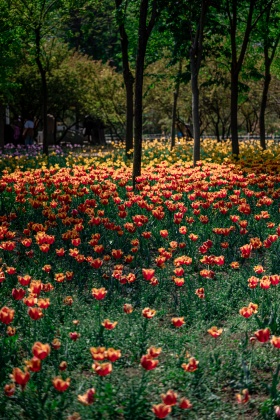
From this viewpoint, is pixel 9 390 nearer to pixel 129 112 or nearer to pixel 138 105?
pixel 138 105

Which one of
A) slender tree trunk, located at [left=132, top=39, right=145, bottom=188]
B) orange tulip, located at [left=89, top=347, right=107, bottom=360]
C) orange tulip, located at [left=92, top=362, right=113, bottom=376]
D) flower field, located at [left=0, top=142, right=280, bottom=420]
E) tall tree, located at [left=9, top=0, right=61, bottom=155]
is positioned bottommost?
flower field, located at [left=0, top=142, right=280, bottom=420]

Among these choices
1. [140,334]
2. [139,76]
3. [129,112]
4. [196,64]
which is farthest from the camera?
[129,112]


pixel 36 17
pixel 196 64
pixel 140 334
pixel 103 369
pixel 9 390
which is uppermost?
pixel 36 17

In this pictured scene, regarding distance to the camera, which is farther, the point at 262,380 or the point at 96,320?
the point at 96,320

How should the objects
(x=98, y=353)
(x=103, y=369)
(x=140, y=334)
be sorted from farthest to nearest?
(x=140, y=334) < (x=98, y=353) < (x=103, y=369)

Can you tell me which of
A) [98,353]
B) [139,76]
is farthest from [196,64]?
[98,353]

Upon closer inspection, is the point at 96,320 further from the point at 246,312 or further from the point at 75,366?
the point at 246,312

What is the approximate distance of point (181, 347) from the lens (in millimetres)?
4883

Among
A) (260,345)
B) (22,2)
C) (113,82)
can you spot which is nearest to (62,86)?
(113,82)

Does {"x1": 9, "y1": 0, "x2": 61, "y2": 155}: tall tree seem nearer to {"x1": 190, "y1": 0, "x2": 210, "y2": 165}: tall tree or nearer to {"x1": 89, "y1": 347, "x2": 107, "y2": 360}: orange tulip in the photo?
{"x1": 190, "y1": 0, "x2": 210, "y2": 165}: tall tree

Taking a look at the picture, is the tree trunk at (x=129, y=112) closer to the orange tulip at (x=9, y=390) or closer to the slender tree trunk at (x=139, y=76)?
the slender tree trunk at (x=139, y=76)

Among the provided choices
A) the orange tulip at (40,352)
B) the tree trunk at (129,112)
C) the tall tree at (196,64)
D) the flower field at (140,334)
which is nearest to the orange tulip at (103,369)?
the flower field at (140,334)

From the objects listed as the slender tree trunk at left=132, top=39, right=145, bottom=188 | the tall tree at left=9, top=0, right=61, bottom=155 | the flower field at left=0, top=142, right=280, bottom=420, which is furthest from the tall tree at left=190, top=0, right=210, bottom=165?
the flower field at left=0, top=142, right=280, bottom=420

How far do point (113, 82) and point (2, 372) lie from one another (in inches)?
1250
